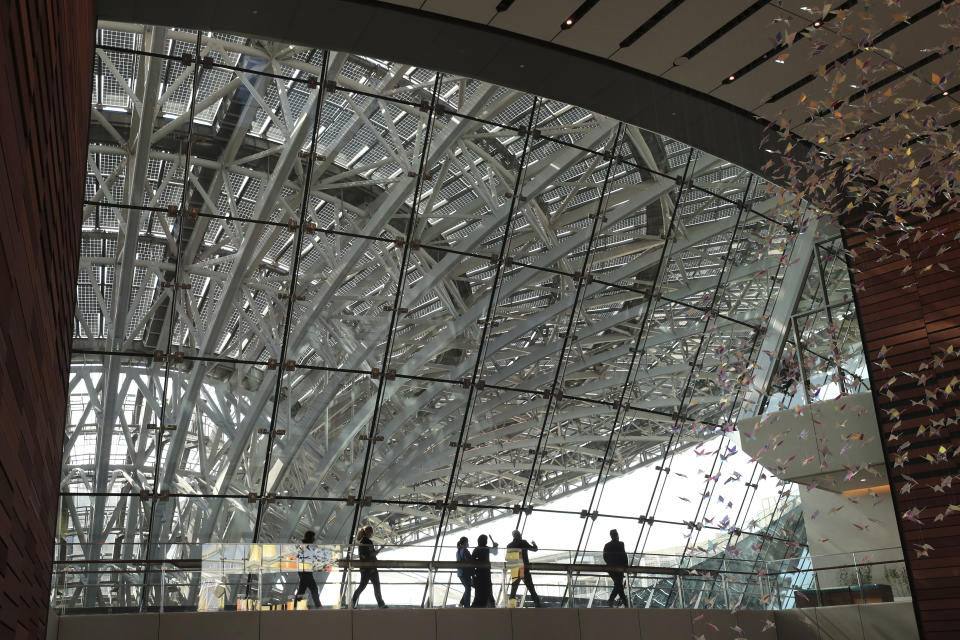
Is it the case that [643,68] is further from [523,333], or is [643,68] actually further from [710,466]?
[710,466]

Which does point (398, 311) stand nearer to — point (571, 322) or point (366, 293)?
point (366, 293)

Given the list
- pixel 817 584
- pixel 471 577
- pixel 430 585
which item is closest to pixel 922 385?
pixel 817 584

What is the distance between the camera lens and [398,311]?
1218 cm

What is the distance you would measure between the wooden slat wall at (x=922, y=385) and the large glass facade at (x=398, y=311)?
1.71 meters

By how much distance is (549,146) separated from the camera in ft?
42.3

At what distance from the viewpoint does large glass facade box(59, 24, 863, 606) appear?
1037 cm

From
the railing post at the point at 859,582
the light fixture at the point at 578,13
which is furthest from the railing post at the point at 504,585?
the light fixture at the point at 578,13

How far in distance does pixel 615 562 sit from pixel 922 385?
4610 millimetres

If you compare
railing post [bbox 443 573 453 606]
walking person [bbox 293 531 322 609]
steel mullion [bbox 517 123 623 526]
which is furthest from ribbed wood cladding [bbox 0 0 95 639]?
steel mullion [bbox 517 123 623 526]

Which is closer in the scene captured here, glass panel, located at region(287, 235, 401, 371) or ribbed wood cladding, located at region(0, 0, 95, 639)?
ribbed wood cladding, located at region(0, 0, 95, 639)

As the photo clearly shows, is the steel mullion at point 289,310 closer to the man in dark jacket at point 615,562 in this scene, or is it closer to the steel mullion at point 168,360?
the steel mullion at point 168,360

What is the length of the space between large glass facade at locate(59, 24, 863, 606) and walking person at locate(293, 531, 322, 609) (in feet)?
6.03

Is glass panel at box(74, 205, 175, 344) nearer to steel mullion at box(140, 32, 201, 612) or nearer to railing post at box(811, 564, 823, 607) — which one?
steel mullion at box(140, 32, 201, 612)

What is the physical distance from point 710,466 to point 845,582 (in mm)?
4144
